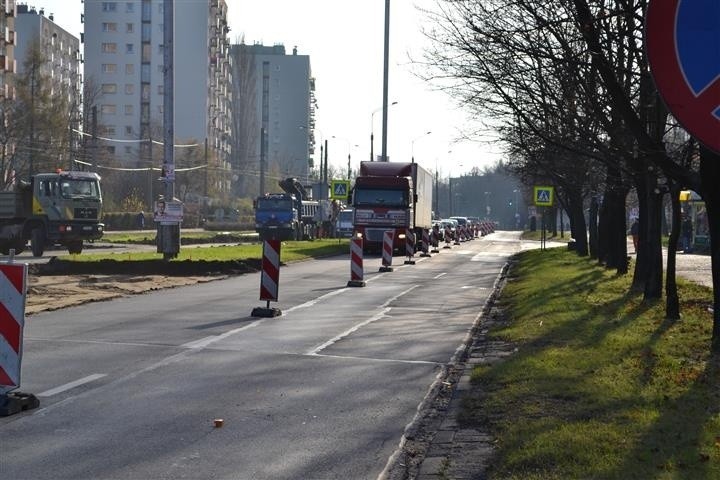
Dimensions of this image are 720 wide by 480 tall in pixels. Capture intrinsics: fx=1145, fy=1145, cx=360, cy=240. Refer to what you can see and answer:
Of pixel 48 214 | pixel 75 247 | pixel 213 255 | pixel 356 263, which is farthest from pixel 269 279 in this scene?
pixel 75 247

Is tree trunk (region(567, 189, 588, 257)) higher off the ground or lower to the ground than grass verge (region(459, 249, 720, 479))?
higher

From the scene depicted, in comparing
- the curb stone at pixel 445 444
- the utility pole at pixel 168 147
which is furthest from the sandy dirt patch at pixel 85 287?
the curb stone at pixel 445 444

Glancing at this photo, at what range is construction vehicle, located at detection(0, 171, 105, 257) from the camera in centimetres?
4075

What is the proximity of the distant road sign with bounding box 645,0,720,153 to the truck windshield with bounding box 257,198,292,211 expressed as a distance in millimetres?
59751

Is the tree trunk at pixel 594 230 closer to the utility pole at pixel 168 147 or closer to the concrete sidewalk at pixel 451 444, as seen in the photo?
the utility pole at pixel 168 147

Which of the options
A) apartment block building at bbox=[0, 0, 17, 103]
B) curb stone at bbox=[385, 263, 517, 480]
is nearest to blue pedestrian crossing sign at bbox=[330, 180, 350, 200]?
apartment block building at bbox=[0, 0, 17, 103]

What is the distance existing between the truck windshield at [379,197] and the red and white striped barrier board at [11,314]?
38.3 meters

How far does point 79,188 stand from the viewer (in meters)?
41.7

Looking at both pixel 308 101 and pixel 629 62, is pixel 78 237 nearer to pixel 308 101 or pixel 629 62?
pixel 629 62

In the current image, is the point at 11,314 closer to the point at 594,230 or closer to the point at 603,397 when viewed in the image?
the point at 603,397

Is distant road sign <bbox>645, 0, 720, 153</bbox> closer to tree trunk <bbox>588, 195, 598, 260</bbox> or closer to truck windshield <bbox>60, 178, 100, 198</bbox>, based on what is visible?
tree trunk <bbox>588, 195, 598, 260</bbox>

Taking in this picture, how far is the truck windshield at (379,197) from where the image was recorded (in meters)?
47.5

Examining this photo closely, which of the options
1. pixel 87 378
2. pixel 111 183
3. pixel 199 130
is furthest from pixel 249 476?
pixel 199 130

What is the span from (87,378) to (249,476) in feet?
14.5
